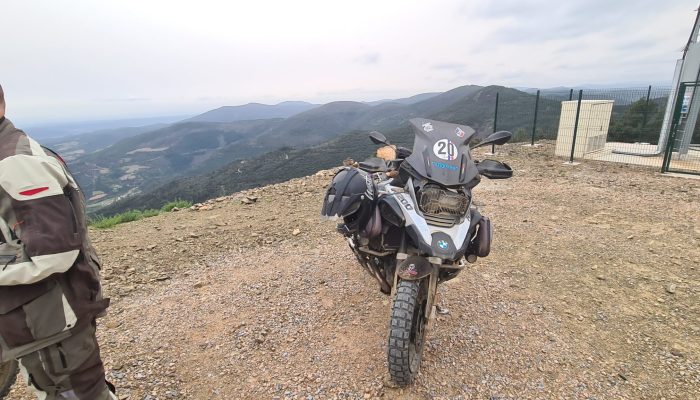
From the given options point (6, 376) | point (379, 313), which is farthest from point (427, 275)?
point (6, 376)

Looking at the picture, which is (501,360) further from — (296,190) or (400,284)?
(296,190)

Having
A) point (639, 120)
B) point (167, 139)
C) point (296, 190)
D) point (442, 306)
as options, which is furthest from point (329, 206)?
point (167, 139)

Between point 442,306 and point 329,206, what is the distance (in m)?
1.92

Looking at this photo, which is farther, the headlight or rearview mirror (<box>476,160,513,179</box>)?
rearview mirror (<box>476,160,513,179</box>)

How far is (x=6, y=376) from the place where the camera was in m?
2.45

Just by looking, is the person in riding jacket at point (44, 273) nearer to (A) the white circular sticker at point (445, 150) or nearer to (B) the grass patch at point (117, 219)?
(A) the white circular sticker at point (445, 150)

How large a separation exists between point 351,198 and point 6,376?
2711 mm

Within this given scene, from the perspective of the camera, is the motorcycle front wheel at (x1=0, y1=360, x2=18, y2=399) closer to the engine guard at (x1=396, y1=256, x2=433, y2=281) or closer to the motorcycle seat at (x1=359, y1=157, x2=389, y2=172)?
the engine guard at (x1=396, y1=256, x2=433, y2=281)

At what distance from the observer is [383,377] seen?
2.66 metres

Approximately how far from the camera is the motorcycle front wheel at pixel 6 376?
2.44 meters

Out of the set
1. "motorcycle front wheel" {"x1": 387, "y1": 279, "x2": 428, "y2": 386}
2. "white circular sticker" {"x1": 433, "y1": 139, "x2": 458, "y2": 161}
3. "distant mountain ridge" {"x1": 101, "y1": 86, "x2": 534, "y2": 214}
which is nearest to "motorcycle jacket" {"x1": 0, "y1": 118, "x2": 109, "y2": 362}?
"motorcycle front wheel" {"x1": 387, "y1": 279, "x2": 428, "y2": 386}

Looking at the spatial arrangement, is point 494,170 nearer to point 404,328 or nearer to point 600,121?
point 404,328

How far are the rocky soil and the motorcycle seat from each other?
1.46 metres

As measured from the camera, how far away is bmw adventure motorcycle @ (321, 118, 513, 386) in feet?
Answer: 7.72
